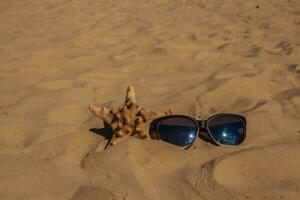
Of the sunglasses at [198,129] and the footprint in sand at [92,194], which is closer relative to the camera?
the footprint in sand at [92,194]

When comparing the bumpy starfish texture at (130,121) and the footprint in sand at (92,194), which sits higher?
the bumpy starfish texture at (130,121)

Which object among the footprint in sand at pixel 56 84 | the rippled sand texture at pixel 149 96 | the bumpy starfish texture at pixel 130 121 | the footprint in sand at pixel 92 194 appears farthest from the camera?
the footprint in sand at pixel 56 84

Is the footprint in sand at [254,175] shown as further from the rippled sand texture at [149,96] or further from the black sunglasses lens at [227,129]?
the black sunglasses lens at [227,129]

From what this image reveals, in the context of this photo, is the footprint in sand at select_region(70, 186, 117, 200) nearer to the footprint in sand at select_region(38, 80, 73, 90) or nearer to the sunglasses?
the sunglasses

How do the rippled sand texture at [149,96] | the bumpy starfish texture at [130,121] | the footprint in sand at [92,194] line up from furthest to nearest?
the bumpy starfish texture at [130,121] → the rippled sand texture at [149,96] → the footprint in sand at [92,194]

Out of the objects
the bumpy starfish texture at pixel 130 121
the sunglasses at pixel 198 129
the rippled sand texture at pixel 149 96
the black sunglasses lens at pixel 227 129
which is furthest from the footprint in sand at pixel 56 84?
the black sunglasses lens at pixel 227 129

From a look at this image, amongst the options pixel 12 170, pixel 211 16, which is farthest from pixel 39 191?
pixel 211 16

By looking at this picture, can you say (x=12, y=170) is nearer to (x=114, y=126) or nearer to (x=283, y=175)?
(x=114, y=126)

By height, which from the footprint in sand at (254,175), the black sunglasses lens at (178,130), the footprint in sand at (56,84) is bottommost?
the footprint in sand at (56,84)
